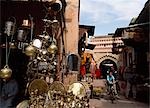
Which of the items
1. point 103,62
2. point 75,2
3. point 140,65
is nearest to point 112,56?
point 103,62

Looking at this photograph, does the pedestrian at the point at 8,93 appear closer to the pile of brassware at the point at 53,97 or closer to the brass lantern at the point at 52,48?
the pile of brassware at the point at 53,97

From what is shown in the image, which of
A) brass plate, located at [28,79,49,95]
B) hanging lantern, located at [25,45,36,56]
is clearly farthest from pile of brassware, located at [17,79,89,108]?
hanging lantern, located at [25,45,36,56]

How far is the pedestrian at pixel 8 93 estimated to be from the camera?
750cm

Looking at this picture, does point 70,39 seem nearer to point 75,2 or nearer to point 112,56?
point 75,2

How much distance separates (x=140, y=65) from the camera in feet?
57.5

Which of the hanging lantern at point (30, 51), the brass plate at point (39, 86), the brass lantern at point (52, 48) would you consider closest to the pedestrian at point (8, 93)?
the brass plate at point (39, 86)

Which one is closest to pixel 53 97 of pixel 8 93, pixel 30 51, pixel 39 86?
pixel 39 86

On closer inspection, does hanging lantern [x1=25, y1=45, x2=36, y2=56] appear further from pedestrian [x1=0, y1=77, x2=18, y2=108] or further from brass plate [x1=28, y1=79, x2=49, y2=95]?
pedestrian [x1=0, y1=77, x2=18, y2=108]

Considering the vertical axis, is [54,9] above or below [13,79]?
above

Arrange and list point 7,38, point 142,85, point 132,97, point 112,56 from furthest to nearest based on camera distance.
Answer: point 112,56, point 132,97, point 142,85, point 7,38

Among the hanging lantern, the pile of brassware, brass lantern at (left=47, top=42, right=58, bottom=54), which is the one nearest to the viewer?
the pile of brassware

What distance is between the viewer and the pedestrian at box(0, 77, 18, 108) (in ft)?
24.6

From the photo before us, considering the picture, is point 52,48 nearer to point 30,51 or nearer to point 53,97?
point 30,51

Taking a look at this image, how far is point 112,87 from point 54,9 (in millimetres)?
8697
